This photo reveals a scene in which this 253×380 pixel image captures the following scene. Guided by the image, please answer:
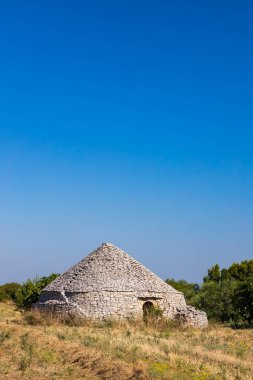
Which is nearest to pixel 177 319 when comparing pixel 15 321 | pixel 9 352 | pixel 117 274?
pixel 117 274

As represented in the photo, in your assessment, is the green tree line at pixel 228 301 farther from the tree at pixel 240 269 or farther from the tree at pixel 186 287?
the tree at pixel 240 269

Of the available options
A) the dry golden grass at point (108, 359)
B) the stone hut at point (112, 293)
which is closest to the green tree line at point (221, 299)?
the stone hut at point (112, 293)

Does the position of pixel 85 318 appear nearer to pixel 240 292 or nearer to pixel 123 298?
pixel 123 298

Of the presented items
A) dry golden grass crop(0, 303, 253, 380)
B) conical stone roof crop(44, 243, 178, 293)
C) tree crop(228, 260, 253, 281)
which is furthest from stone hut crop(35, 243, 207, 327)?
tree crop(228, 260, 253, 281)

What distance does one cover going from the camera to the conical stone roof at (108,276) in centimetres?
2475

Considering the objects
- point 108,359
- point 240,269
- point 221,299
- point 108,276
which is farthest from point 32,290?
point 240,269

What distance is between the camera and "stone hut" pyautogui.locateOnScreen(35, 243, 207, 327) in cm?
2412

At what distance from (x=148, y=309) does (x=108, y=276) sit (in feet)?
8.63

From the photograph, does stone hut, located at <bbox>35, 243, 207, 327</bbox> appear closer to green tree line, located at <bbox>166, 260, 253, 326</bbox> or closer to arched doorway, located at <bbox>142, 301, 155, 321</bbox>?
arched doorway, located at <bbox>142, 301, 155, 321</bbox>

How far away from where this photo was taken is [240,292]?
27.6 meters

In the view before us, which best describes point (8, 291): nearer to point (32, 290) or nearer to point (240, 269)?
point (32, 290)

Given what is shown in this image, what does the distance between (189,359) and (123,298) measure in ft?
37.1

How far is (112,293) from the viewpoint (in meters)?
24.4

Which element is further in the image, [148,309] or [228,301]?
[228,301]
